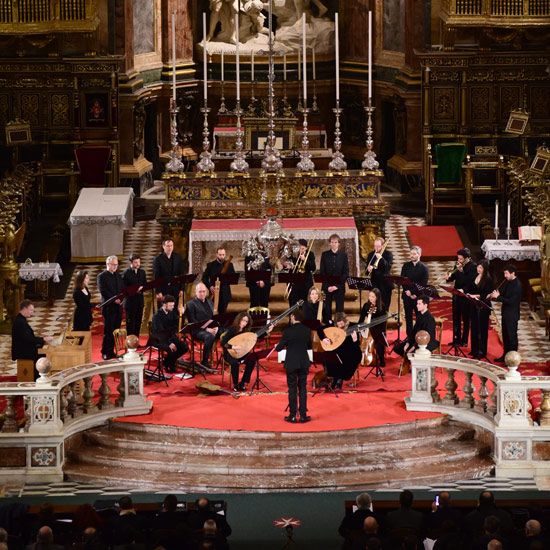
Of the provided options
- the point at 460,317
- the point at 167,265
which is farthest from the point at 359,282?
the point at 167,265

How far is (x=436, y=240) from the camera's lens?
26156 mm

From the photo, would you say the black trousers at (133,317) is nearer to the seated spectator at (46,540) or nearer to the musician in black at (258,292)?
the musician in black at (258,292)

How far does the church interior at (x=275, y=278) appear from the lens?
16250 millimetres

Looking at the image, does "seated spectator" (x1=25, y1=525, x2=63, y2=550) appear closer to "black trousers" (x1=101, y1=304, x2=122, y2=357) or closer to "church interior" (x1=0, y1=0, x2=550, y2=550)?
"church interior" (x1=0, y1=0, x2=550, y2=550)

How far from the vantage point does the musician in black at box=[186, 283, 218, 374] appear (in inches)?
750

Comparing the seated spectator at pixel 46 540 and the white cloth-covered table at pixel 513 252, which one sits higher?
the white cloth-covered table at pixel 513 252

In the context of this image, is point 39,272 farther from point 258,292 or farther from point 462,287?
point 462,287

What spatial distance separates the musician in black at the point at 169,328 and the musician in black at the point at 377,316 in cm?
218

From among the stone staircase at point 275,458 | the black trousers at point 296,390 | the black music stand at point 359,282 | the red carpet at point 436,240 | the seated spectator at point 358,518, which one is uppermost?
the black music stand at point 359,282

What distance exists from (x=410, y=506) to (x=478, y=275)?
20.5 ft

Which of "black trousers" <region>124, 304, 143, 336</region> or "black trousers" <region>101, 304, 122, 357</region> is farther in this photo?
"black trousers" <region>124, 304, 143, 336</region>

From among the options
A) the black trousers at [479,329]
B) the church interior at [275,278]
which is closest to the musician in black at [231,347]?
the church interior at [275,278]

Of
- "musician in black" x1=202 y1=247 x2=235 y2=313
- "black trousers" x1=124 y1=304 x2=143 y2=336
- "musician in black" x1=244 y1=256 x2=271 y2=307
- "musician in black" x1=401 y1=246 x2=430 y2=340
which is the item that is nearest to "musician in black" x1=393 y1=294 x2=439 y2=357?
"musician in black" x1=401 y1=246 x2=430 y2=340

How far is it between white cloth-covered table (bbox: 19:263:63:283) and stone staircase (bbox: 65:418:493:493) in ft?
19.4
